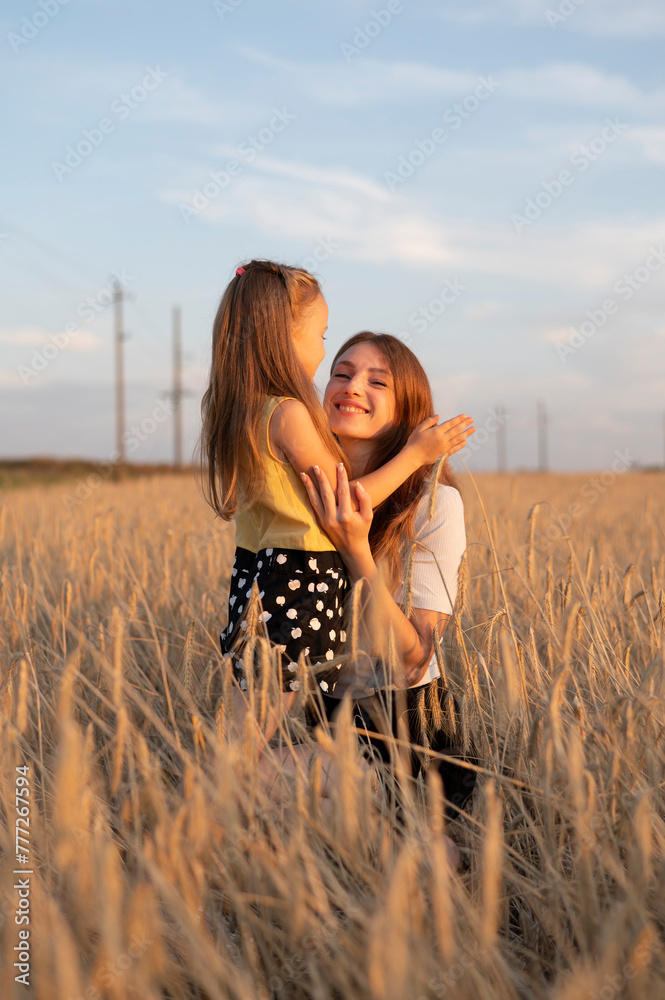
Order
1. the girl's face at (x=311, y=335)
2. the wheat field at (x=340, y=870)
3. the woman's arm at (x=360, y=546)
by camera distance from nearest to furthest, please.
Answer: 1. the wheat field at (x=340, y=870)
2. the woman's arm at (x=360, y=546)
3. the girl's face at (x=311, y=335)

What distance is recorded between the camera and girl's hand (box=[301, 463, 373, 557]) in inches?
67.7

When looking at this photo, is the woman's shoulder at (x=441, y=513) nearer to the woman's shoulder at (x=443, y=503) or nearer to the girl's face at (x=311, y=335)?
the woman's shoulder at (x=443, y=503)

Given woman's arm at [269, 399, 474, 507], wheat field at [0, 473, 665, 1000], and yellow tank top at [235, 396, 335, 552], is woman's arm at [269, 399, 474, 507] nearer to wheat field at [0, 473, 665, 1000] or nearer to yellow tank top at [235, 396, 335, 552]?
yellow tank top at [235, 396, 335, 552]

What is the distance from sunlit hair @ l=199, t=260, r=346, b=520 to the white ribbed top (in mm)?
294

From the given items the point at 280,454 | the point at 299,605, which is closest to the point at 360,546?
the point at 299,605

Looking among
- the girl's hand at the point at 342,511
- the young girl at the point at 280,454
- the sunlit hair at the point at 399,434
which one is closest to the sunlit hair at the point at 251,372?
the young girl at the point at 280,454

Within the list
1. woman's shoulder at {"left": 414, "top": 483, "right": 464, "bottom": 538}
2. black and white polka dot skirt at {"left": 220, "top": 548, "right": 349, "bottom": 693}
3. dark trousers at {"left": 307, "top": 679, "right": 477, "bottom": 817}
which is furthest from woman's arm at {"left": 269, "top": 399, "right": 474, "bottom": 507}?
dark trousers at {"left": 307, "top": 679, "right": 477, "bottom": 817}

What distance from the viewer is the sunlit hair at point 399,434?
2012mm

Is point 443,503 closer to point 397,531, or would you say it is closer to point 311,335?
point 397,531

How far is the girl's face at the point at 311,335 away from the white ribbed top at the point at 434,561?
49cm

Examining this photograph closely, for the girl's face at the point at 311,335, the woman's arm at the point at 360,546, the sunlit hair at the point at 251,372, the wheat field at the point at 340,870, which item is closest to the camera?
the wheat field at the point at 340,870

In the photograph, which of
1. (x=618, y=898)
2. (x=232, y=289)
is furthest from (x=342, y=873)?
(x=232, y=289)

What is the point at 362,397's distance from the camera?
2.05 meters

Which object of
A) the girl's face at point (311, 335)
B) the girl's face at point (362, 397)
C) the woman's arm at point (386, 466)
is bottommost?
the woman's arm at point (386, 466)
